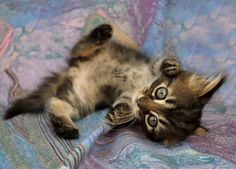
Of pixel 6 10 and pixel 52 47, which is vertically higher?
pixel 6 10

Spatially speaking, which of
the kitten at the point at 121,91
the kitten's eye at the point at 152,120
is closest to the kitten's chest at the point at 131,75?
the kitten at the point at 121,91

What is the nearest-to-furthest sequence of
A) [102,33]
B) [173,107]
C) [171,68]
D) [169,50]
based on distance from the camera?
[173,107] < [171,68] < [102,33] < [169,50]

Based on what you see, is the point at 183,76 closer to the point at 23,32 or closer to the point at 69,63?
the point at 69,63

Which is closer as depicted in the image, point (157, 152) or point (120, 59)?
point (157, 152)

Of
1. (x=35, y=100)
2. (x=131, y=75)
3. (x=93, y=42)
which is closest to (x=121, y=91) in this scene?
(x=131, y=75)

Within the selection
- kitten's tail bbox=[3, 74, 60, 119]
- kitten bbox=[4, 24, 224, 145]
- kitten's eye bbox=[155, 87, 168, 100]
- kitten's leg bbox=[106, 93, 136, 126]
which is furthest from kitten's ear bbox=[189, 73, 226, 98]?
kitten's tail bbox=[3, 74, 60, 119]

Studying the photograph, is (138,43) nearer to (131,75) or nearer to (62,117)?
(131,75)

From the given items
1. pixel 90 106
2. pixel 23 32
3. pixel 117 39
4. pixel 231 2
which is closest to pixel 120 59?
pixel 117 39
